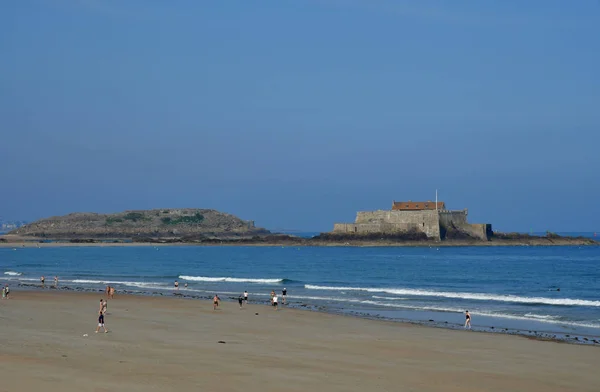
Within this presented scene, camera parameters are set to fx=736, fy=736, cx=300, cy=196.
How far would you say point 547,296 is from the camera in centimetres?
4341

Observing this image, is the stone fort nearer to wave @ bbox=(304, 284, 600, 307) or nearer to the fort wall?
the fort wall

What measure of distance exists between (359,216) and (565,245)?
43206 mm

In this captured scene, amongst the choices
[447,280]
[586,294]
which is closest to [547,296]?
[586,294]

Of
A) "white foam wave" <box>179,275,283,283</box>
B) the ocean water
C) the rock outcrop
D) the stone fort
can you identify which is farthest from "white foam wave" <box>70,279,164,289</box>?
the rock outcrop

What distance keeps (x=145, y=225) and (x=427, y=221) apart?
263ft

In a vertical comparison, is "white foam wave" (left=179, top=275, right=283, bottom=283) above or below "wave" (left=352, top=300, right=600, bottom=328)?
above

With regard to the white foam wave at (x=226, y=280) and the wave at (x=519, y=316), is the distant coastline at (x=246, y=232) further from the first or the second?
the wave at (x=519, y=316)

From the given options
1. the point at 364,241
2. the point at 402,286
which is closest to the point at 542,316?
the point at 402,286

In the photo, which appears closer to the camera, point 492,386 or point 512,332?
point 492,386

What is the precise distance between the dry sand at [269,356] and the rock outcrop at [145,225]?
447ft

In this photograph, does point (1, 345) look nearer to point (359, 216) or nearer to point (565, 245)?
point (359, 216)

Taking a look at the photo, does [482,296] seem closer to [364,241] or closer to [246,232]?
[364,241]

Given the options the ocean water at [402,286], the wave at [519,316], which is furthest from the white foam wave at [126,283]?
the wave at [519,316]

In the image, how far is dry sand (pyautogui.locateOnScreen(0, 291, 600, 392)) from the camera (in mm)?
16562
